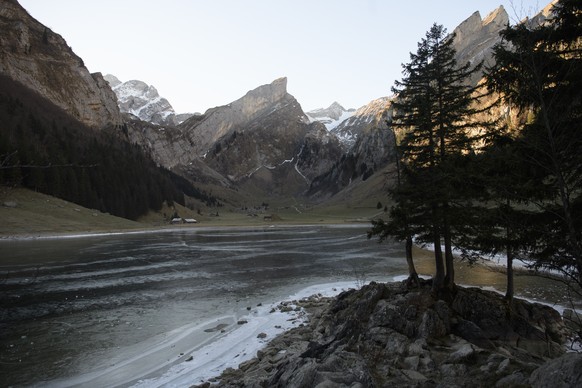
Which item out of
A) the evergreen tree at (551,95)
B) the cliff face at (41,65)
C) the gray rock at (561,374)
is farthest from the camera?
the cliff face at (41,65)

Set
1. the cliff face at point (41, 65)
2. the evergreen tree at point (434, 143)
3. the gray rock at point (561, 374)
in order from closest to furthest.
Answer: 1. the gray rock at point (561, 374)
2. the evergreen tree at point (434, 143)
3. the cliff face at point (41, 65)

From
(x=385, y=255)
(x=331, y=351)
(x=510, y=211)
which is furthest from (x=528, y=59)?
(x=385, y=255)

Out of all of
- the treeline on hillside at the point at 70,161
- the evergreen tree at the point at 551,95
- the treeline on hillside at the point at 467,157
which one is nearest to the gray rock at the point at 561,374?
the evergreen tree at the point at 551,95

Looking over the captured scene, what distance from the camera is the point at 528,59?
8.52m

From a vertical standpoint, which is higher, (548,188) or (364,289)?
(548,188)

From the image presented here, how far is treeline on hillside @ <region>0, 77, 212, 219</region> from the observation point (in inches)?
3703

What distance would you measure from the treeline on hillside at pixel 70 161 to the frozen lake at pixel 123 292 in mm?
43211

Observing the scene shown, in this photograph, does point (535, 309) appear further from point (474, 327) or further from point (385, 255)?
point (385, 255)

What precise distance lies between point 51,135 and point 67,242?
77693 millimetres

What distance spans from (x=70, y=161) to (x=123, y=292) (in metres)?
79.0

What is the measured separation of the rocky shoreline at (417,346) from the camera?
984cm

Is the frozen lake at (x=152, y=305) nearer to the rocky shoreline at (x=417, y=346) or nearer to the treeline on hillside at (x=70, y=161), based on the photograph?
the rocky shoreline at (x=417, y=346)

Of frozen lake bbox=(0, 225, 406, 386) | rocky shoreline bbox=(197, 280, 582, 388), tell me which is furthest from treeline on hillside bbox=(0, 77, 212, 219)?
rocky shoreline bbox=(197, 280, 582, 388)

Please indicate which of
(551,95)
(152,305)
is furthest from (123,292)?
(551,95)
